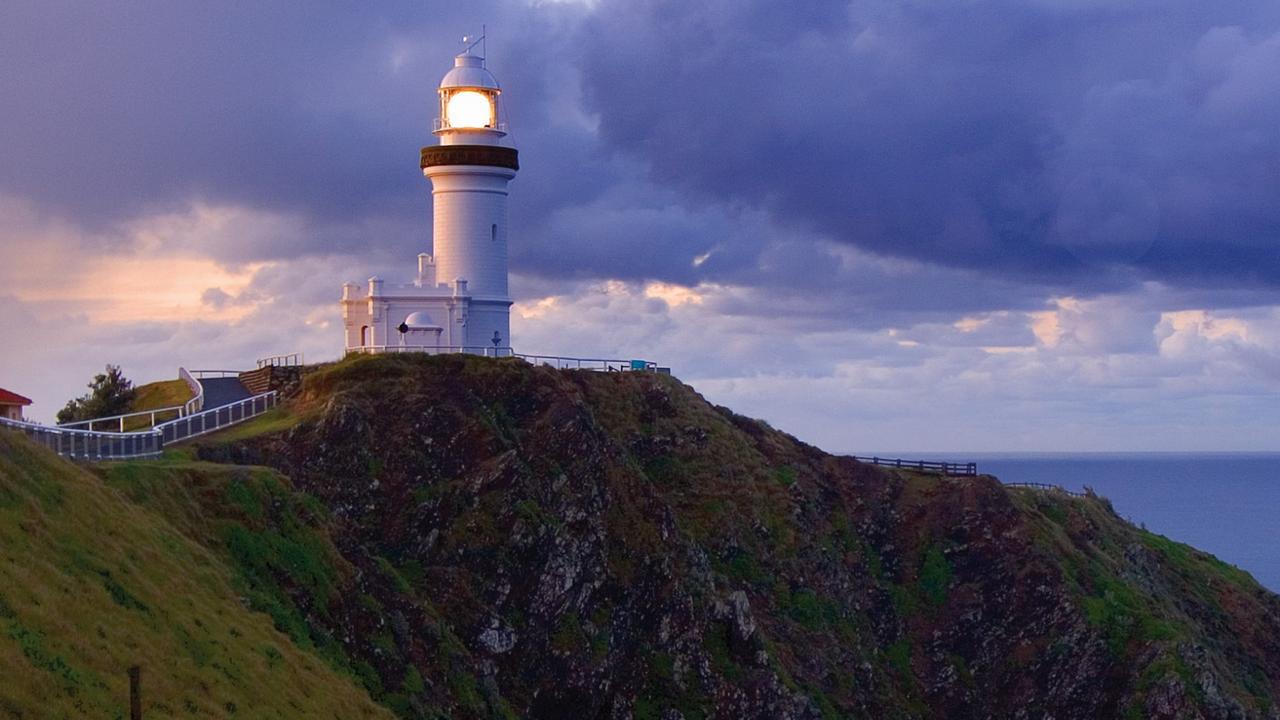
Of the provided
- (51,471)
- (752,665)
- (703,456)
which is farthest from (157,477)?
(703,456)

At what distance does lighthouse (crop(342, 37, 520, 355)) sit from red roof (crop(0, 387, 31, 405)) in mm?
21577

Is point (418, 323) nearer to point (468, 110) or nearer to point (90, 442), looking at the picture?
point (468, 110)

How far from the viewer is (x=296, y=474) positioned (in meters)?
61.9

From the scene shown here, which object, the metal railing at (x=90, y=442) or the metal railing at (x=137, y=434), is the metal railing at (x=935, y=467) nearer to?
the metal railing at (x=137, y=434)

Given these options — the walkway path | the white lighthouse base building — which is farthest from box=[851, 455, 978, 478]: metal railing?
the walkway path

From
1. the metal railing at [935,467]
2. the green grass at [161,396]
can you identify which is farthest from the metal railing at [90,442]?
the metal railing at [935,467]

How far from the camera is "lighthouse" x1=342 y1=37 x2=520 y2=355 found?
79938 mm

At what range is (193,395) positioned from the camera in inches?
2889

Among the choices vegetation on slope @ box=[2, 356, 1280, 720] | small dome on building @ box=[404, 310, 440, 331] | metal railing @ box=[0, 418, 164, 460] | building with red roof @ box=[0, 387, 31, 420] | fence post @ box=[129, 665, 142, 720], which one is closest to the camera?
fence post @ box=[129, 665, 142, 720]

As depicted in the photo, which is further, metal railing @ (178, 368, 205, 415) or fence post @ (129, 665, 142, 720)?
metal railing @ (178, 368, 205, 415)

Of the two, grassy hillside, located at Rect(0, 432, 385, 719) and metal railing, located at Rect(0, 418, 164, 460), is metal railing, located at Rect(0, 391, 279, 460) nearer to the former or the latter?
metal railing, located at Rect(0, 418, 164, 460)

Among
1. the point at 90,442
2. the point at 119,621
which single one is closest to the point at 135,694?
the point at 119,621

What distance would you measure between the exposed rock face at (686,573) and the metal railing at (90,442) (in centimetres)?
534

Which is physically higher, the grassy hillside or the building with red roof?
the building with red roof
